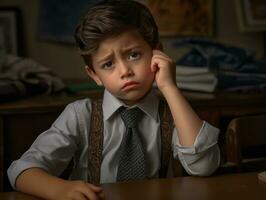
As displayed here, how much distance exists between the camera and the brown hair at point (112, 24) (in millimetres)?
1082

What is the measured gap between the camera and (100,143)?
117 cm

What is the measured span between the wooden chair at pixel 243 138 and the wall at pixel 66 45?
3.68ft

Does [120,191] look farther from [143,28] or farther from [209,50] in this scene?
[209,50]

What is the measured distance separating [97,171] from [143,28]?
334mm

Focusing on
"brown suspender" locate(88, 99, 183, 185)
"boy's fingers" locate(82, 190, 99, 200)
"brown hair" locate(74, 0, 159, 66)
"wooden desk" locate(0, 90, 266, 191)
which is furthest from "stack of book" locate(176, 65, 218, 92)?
"boy's fingers" locate(82, 190, 99, 200)

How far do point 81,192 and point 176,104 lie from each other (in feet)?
1.13

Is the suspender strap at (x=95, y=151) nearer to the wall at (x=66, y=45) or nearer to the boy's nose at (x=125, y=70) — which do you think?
the boy's nose at (x=125, y=70)

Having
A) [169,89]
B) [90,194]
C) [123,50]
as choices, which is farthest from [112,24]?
[90,194]

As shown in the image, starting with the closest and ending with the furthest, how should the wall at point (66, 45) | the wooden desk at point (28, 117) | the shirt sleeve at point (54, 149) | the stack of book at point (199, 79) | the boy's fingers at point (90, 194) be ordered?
the boy's fingers at point (90, 194)
the shirt sleeve at point (54, 149)
the wooden desk at point (28, 117)
the stack of book at point (199, 79)
the wall at point (66, 45)

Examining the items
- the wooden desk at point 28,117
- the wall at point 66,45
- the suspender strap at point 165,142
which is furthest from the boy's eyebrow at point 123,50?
the wall at point 66,45

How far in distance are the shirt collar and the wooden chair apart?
19cm

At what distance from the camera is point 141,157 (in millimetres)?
1157

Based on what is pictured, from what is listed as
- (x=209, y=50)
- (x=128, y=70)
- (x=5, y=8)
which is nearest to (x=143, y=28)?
(x=128, y=70)

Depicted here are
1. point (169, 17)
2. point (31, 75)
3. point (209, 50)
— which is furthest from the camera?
point (169, 17)
